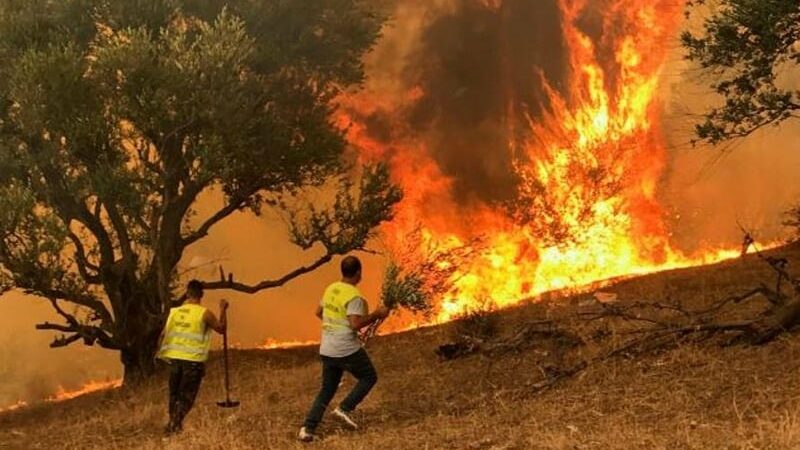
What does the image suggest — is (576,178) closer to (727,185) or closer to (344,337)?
(727,185)

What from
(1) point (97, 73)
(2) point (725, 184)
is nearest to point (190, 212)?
(1) point (97, 73)

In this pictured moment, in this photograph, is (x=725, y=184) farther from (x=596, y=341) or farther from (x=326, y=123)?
(x=596, y=341)

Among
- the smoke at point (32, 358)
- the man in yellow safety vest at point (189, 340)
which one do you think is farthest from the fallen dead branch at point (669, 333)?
the smoke at point (32, 358)

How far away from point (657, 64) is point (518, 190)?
7281mm

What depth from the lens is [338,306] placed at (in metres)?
9.63

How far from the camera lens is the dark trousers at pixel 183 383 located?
11.2m

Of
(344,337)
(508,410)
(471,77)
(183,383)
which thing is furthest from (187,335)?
(471,77)

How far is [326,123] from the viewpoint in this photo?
2155 centimetres

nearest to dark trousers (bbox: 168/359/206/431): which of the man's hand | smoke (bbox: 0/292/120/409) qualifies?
the man's hand

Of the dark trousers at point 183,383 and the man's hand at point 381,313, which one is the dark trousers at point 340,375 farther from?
the dark trousers at point 183,383

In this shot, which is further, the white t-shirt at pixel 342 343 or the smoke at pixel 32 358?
the smoke at pixel 32 358

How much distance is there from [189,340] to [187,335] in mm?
77

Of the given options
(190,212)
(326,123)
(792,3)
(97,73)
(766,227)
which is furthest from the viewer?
(766,227)

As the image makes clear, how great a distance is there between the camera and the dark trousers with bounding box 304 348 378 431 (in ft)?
31.8
